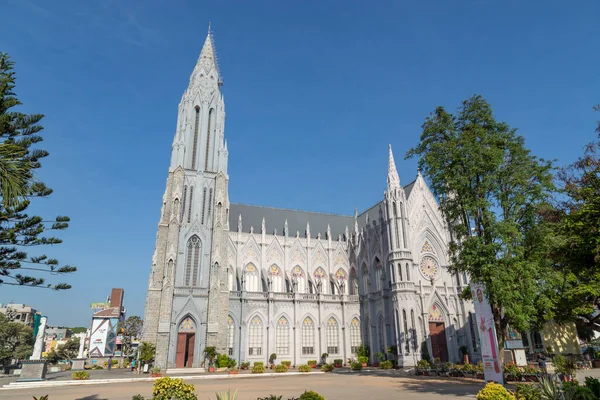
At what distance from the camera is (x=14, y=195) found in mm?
8266

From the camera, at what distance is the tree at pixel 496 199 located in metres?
17.8

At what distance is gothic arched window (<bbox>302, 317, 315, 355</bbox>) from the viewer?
4231 centimetres

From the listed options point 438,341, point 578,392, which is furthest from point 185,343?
point 578,392

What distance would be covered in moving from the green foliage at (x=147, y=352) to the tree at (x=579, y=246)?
32.2 metres

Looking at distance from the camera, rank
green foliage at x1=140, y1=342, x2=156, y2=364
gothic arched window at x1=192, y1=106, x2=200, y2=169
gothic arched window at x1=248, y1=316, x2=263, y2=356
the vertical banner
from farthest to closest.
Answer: gothic arched window at x1=192, y1=106, x2=200, y2=169 → gothic arched window at x1=248, y1=316, x2=263, y2=356 → green foliage at x1=140, y1=342, x2=156, y2=364 → the vertical banner

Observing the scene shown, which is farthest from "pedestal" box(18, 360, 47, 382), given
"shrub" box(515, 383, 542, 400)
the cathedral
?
"shrub" box(515, 383, 542, 400)

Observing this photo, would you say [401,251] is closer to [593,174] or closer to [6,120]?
[593,174]

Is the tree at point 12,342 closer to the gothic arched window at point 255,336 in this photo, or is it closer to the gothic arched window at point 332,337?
the gothic arched window at point 255,336

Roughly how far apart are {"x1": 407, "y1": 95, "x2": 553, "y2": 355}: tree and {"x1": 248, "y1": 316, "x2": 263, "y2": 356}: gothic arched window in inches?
1048

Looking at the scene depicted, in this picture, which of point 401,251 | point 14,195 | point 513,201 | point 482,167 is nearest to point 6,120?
point 14,195

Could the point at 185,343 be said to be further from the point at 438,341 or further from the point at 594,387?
the point at 594,387

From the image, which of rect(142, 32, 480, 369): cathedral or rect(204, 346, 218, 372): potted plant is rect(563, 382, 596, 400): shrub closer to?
rect(142, 32, 480, 369): cathedral

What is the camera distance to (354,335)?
43.8m

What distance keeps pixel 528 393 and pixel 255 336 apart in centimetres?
3254
